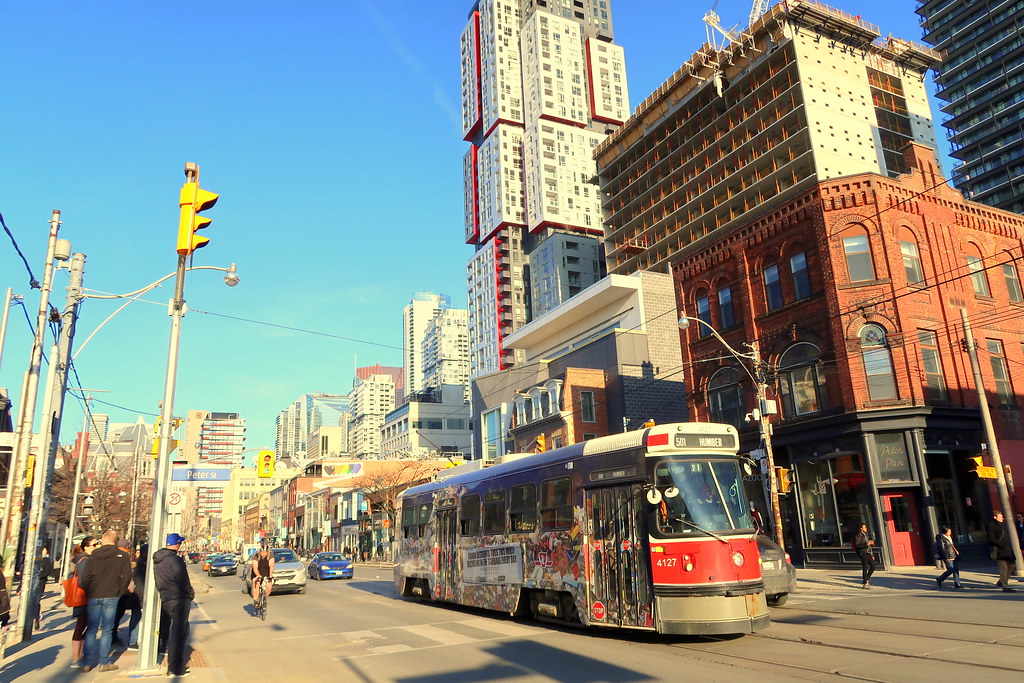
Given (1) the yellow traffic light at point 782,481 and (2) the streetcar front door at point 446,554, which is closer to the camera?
(2) the streetcar front door at point 446,554

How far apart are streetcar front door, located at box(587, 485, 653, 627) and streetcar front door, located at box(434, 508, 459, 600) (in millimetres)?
6027

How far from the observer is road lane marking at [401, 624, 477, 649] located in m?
12.8

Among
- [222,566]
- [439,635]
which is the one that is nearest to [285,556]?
[439,635]

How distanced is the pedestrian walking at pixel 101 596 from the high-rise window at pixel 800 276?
25787 millimetres

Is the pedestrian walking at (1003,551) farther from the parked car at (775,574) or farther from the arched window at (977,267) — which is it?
the arched window at (977,267)

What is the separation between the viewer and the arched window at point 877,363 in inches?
1048

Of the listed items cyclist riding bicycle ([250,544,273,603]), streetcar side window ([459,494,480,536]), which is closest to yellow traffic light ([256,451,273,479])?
cyclist riding bicycle ([250,544,273,603])

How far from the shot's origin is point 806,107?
60344 millimetres

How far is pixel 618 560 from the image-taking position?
11.9 metres

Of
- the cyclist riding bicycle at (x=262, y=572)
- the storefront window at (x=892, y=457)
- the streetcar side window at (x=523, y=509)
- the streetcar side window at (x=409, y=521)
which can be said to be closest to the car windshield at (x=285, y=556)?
the streetcar side window at (x=409, y=521)

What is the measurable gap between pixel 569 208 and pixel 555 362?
276 ft

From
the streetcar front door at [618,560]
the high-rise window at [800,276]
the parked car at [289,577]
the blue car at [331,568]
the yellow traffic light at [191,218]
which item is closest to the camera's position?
the yellow traffic light at [191,218]

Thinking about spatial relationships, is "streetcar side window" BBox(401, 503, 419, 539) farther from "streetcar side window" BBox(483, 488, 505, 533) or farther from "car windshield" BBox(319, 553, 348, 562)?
"car windshield" BBox(319, 553, 348, 562)

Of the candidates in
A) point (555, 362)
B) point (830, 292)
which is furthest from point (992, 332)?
point (555, 362)
